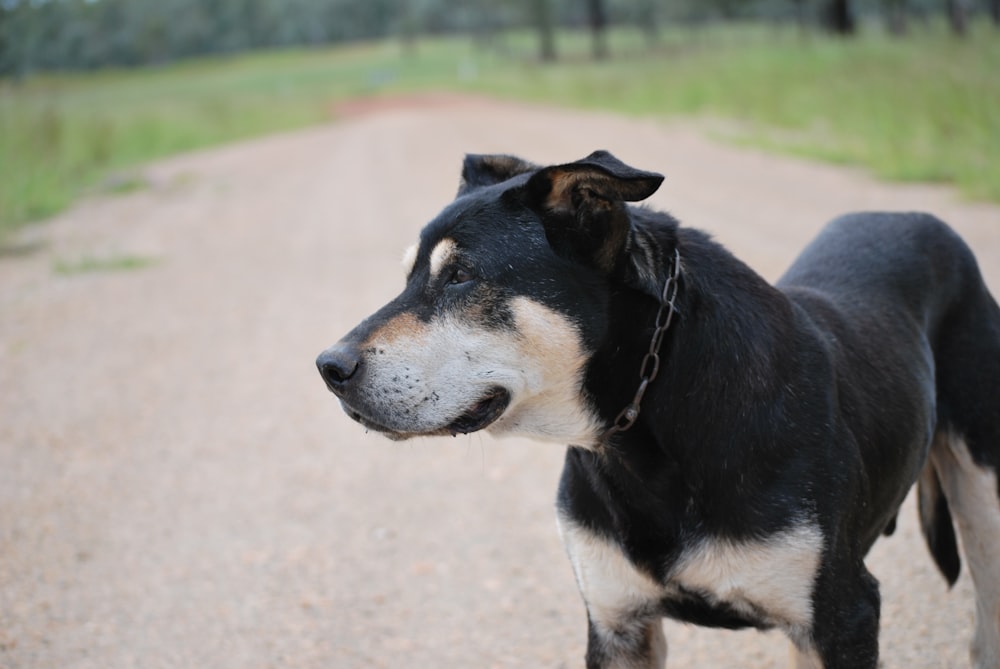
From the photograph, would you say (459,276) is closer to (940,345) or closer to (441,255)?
(441,255)

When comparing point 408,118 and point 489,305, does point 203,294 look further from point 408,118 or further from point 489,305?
point 408,118

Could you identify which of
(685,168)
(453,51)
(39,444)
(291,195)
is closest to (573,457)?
(39,444)

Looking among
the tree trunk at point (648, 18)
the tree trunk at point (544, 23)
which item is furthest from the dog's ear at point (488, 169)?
the tree trunk at point (648, 18)

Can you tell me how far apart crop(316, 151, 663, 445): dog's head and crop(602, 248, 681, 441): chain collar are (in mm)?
74

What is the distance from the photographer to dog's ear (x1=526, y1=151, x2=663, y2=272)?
275 centimetres

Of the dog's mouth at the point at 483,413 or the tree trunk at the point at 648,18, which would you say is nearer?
the dog's mouth at the point at 483,413

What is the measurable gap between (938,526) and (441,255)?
211 cm

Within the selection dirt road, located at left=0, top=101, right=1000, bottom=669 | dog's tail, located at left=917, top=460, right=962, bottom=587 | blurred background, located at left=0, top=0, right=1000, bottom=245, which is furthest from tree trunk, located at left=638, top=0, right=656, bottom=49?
dog's tail, located at left=917, top=460, right=962, bottom=587

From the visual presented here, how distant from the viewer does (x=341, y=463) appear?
6.07 meters

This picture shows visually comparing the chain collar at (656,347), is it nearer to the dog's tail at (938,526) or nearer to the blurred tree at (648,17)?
the dog's tail at (938,526)

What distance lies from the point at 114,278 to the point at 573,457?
31.8 feet

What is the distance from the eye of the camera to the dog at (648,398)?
9.09 feet

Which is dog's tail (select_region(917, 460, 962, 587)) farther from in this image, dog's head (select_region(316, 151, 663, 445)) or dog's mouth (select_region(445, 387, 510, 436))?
dog's mouth (select_region(445, 387, 510, 436))

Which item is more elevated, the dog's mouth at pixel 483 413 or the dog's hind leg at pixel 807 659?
the dog's mouth at pixel 483 413
